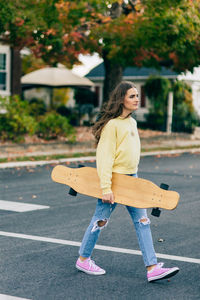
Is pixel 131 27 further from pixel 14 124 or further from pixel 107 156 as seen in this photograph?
pixel 107 156

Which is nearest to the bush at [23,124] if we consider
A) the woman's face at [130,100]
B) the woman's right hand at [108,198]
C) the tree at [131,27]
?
the tree at [131,27]

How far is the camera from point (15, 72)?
83.8 feet

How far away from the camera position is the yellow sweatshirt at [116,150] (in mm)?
5406

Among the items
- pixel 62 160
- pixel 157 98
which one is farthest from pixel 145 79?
pixel 62 160

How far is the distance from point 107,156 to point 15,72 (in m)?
20.8

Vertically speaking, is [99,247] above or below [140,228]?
below

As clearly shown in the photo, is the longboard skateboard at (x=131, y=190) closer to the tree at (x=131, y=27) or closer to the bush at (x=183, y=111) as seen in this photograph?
the tree at (x=131, y=27)

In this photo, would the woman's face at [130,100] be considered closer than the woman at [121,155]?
No

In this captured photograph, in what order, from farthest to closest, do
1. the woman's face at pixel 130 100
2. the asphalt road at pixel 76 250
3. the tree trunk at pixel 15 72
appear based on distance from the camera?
1. the tree trunk at pixel 15 72
2. the woman's face at pixel 130 100
3. the asphalt road at pixel 76 250

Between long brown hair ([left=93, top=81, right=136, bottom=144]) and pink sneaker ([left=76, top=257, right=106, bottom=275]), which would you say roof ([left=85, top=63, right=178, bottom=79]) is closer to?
long brown hair ([left=93, top=81, right=136, bottom=144])

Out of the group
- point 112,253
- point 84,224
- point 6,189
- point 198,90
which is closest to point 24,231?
point 84,224

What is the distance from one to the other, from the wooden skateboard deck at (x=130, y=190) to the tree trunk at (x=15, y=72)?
2023 centimetres

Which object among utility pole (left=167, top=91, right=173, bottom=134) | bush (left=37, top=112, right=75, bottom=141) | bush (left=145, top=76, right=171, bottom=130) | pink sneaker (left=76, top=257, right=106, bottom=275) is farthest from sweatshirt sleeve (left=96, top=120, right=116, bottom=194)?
bush (left=145, top=76, right=171, bottom=130)

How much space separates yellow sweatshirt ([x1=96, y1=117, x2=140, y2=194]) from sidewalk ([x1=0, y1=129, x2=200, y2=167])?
8.77 meters
